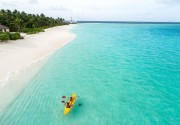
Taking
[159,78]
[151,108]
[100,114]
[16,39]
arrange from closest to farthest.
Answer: [100,114]
[151,108]
[159,78]
[16,39]

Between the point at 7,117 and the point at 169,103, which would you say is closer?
the point at 7,117

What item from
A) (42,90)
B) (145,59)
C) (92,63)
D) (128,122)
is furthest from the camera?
(145,59)

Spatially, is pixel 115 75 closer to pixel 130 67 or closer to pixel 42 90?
pixel 130 67

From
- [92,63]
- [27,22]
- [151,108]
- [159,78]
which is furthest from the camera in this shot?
[27,22]

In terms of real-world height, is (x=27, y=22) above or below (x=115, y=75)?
above

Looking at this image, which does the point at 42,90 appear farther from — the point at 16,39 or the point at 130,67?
the point at 16,39

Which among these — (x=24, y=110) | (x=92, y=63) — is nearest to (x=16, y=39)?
(x=92, y=63)

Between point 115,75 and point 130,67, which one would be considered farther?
point 130,67

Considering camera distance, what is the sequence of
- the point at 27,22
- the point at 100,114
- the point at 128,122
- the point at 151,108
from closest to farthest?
the point at 128,122 → the point at 100,114 → the point at 151,108 → the point at 27,22

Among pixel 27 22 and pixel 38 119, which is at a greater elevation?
pixel 27 22

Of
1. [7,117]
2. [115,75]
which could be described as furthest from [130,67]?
[7,117]
